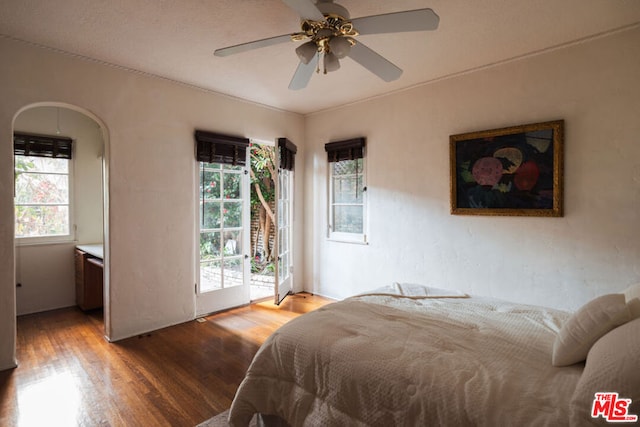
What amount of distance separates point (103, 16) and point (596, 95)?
3620 mm

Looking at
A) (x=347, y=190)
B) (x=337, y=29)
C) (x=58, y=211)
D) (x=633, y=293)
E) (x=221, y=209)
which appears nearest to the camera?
(x=633, y=293)

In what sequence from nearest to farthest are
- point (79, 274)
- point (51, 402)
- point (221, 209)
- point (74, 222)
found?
point (51, 402) → point (221, 209) → point (79, 274) → point (74, 222)

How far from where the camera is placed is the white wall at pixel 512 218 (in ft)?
8.13

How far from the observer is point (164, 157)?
11.0 ft

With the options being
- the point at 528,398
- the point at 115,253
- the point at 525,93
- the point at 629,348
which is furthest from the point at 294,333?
the point at 525,93

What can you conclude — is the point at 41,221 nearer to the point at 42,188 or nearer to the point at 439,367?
the point at 42,188

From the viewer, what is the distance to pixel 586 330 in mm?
1282

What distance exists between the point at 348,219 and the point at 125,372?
278 cm

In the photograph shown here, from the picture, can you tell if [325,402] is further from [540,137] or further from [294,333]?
[540,137]

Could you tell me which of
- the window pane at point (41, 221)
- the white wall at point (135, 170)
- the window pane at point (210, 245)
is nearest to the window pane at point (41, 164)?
the window pane at point (41, 221)

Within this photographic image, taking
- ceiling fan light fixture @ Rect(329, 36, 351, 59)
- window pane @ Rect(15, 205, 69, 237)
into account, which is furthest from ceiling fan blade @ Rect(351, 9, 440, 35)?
window pane @ Rect(15, 205, 69, 237)

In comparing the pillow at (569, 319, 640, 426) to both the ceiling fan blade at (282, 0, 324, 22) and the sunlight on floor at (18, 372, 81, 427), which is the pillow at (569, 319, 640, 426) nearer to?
the ceiling fan blade at (282, 0, 324, 22)

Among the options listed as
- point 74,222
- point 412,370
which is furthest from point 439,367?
point 74,222

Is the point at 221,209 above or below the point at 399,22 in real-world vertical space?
below
